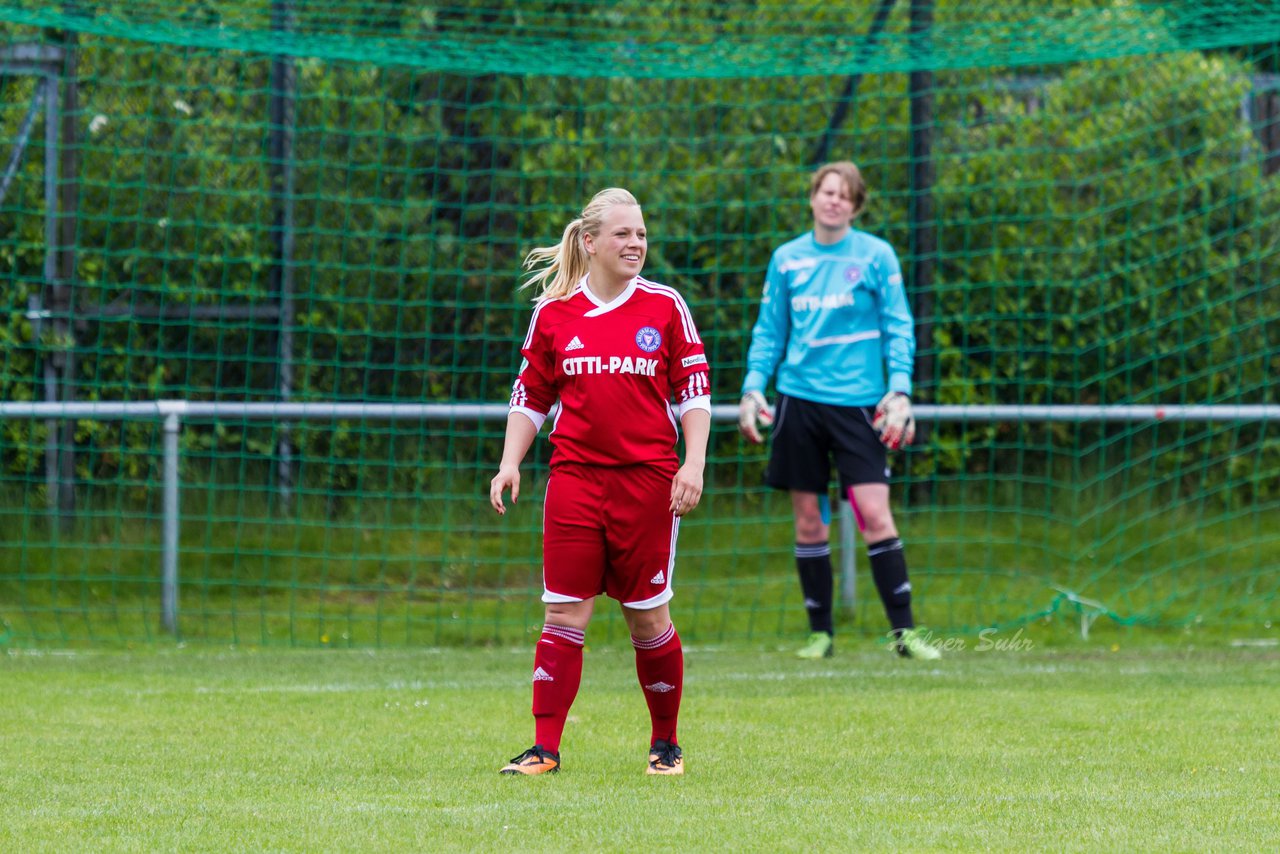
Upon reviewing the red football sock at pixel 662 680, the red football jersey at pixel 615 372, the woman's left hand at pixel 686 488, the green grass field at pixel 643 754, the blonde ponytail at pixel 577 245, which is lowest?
the green grass field at pixel 643 754

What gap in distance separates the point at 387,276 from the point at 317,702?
424cm

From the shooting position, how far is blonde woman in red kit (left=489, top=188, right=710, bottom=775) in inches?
166

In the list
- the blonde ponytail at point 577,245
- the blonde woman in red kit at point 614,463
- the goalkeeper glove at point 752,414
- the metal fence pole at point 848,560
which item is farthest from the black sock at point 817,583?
the blonde ponytail at point 577,245

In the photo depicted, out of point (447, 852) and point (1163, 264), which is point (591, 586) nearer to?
point (447, 852)

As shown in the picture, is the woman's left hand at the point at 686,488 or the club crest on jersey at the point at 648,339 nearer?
the woman's left hand at the point at 686,488

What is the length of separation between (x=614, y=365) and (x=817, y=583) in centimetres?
280

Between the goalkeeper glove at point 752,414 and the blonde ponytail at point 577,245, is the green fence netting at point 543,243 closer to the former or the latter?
the goalkeeper glove at point 752,414

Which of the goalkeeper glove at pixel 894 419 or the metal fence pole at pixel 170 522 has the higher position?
the goalkeeper glove at pixel 894 419

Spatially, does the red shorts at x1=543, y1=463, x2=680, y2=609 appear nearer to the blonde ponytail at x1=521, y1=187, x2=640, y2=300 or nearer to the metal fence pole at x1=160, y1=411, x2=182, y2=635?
the blonde ponytail at x1=521, y1=187, x2=640, y2=300

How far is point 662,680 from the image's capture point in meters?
4.30

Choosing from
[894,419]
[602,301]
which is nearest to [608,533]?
[602,301]

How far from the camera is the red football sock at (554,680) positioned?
4.22m

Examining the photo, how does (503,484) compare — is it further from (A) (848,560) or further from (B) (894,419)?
(A) (848,560)

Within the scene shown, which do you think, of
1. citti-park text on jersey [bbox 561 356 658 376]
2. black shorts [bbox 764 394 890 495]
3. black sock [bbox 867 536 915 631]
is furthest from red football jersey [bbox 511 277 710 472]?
black sock [bbox 867 536 915 631]
